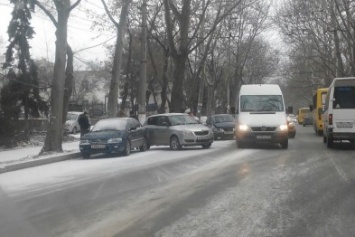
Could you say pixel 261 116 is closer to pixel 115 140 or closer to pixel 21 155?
pixel 115 140

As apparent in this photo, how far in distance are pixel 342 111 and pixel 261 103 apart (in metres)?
3.25

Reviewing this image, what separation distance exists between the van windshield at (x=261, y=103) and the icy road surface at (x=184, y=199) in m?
5.94

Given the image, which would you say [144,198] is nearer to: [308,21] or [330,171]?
[330,171]

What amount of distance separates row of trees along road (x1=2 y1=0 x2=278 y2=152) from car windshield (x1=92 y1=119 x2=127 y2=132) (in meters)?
1.51

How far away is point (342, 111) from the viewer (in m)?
19.5

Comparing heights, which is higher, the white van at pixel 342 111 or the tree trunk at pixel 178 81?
the tree trunk at pixel 178 81

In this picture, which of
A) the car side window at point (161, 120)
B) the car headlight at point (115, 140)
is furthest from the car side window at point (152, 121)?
the car headlight at point (115, 140)

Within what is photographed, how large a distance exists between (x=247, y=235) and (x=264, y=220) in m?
0.85

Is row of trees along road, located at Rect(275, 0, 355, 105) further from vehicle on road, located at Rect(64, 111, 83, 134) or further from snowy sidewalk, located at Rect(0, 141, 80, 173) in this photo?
snowy sidewalk, located at Rect(0, 141, 80, 173)

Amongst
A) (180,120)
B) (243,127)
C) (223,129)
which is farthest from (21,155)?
(223,129)

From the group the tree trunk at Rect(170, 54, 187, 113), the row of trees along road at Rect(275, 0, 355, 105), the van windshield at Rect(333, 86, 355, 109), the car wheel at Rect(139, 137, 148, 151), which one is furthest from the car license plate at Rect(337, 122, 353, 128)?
the row of trees along road at Rect(275, 0, 355, 105)

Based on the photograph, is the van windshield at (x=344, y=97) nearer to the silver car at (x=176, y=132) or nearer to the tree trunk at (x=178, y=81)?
the silver car at (x=176, y=132)

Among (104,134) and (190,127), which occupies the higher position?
(190,127)

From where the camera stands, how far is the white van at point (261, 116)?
1998cm
